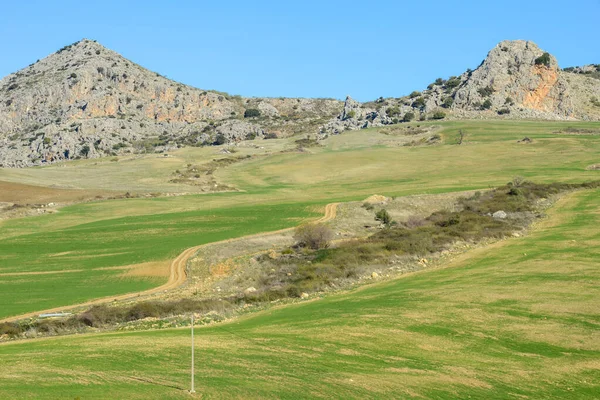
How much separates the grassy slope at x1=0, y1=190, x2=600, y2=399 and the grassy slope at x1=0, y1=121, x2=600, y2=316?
60.6ft

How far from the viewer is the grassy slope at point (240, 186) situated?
63.7m

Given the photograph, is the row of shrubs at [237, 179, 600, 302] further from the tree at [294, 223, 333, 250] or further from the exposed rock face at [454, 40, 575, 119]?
the exposed rock face at [454, 40, 575, 119]

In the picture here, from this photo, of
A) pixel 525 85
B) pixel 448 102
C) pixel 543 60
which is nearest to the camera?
pixel 543 60

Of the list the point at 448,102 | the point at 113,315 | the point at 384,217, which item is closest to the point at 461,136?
the point at 448,102

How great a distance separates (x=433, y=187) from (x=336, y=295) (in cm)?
5536

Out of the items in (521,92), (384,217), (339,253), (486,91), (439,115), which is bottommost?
(339,253)

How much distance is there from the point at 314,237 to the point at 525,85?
13316 cm

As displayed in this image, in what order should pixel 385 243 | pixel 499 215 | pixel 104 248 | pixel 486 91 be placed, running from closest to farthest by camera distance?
pixel 385 243
pixel 104 248
pixel 499 215
pixel 486 91

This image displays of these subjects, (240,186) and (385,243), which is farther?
(240,186)

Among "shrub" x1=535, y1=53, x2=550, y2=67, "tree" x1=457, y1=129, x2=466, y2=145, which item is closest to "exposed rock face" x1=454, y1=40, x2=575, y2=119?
"shrub" x1=535, y1=53, x2=550, y2=67

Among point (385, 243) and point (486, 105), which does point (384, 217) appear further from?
point (486, 105)

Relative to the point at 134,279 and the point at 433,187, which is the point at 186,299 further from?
the point at 433,187

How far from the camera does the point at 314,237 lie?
69750 mm

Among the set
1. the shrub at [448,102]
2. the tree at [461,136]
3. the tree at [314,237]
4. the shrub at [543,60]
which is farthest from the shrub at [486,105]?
the tree at [314,237]
